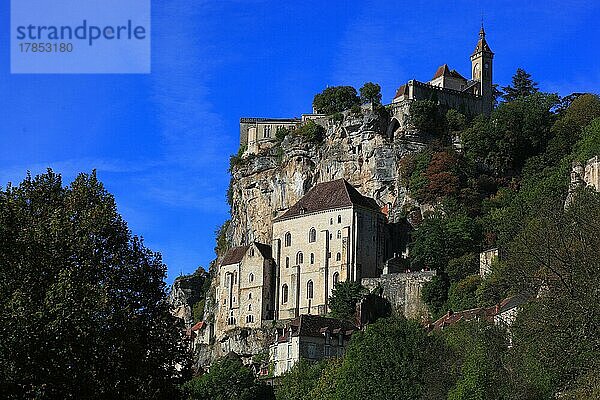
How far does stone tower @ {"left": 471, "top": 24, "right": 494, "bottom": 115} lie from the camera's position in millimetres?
109250

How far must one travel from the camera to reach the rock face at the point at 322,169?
101 m

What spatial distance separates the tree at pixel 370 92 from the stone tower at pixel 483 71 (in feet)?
30.7

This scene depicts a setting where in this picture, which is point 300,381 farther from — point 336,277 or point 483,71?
point 483,71

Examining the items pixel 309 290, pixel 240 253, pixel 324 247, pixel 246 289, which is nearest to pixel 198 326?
pixel 240 253

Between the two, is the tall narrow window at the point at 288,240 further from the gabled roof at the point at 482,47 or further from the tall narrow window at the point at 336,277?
the gabled roof at the point at 482,47

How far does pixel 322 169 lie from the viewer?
104 metres

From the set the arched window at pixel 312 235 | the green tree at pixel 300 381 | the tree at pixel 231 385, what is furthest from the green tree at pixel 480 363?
the arched window at pixel 312 235

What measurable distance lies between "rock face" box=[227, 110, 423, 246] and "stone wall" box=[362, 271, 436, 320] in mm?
8662

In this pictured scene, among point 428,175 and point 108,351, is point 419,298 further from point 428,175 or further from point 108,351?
point 108,351

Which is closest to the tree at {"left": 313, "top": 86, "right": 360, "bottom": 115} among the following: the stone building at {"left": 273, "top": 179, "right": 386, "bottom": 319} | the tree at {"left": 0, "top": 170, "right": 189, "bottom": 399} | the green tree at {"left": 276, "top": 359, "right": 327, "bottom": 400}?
the stone building at {"left": 273, "top": 179, "right": 386, "bottom": 319}

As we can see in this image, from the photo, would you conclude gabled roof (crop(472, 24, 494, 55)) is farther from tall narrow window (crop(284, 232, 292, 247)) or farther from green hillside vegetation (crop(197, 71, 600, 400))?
tall narrow window (crop(284, 232, 292, 247))

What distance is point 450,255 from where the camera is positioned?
90.1m

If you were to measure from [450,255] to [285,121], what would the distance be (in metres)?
31.8

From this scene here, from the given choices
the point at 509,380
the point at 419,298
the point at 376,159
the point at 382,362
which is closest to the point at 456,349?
the point at 382,362
